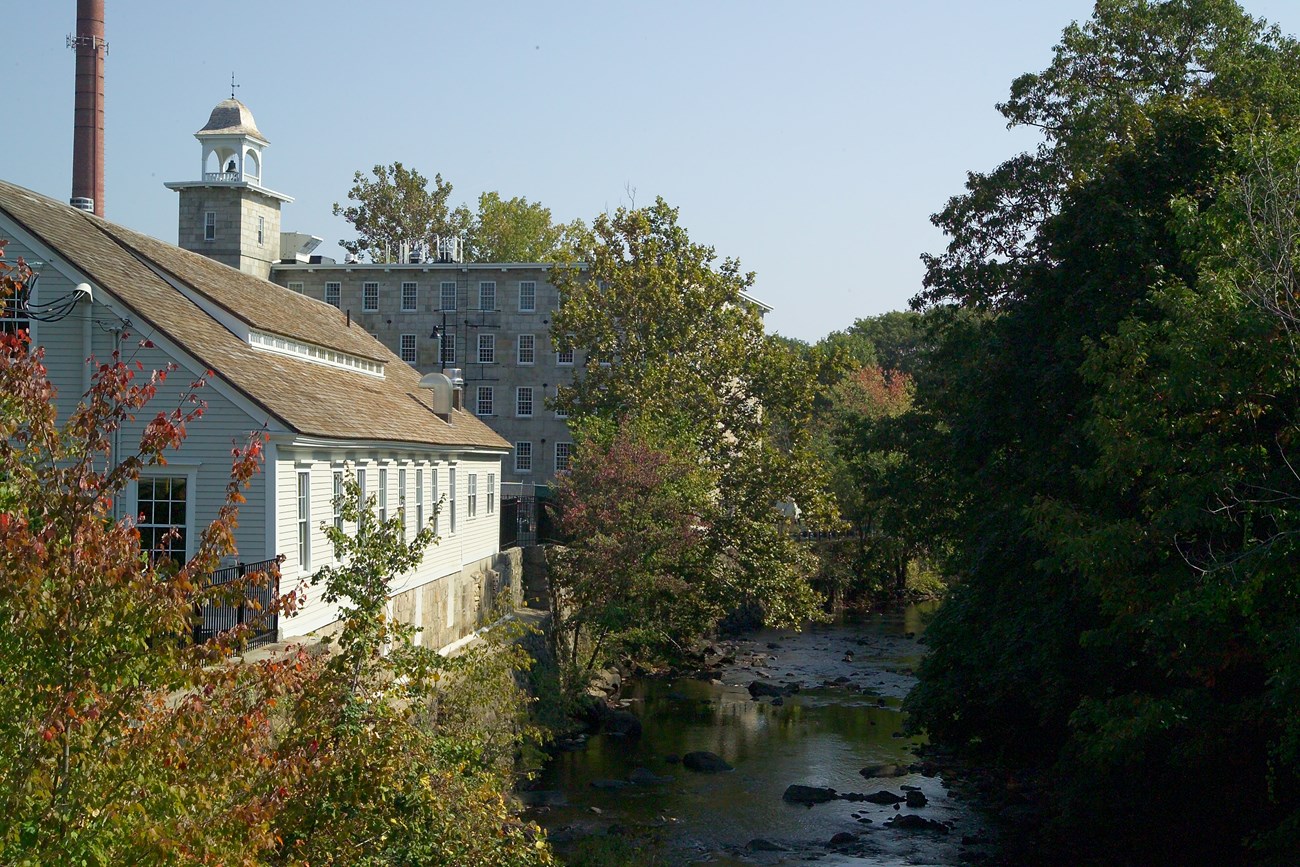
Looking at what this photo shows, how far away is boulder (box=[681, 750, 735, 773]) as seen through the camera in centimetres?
3039

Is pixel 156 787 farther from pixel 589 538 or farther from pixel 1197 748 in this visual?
pixel 589 538

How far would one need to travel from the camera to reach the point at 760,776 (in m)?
29.7

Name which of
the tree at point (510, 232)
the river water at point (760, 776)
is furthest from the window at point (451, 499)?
the tree at point (510, 232)

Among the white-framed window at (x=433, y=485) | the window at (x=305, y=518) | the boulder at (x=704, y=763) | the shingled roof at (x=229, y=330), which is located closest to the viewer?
the shingled roof at (x=229, y=330)

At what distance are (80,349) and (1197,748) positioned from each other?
18.5 metres

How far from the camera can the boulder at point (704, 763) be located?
30.4m

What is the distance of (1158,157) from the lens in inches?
864

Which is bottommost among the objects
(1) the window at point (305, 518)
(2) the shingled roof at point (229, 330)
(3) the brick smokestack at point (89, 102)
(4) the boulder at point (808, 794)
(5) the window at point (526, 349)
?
(4) the boulder at point (808, 794)

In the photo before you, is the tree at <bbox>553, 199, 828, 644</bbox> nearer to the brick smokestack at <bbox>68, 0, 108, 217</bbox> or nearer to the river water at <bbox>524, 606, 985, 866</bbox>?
the river water at <bbox>524, 606, 985, 866</bbox>

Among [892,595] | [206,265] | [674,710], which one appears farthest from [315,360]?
[892,595]

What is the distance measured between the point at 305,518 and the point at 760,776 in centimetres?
1292

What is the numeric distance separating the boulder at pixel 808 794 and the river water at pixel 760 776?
0.23 meters

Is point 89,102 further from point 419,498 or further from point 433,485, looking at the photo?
point 419,498

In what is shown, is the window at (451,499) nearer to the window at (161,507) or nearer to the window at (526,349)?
the window at (161,507)
